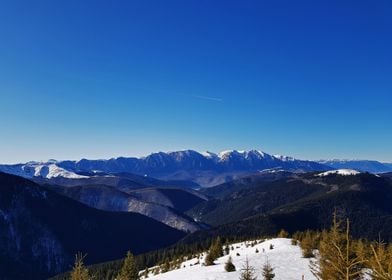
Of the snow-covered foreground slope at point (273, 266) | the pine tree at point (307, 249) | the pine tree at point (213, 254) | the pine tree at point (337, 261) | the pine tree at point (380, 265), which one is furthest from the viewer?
the pine tree at point (213, 254)

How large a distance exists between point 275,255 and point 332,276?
1287 inches

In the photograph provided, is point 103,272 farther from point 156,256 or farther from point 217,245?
point 217,245

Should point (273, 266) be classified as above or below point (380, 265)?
below

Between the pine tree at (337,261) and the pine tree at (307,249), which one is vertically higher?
the pine tree at (337,261)

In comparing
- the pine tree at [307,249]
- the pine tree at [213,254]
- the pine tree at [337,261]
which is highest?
the pine tree at [337,261]

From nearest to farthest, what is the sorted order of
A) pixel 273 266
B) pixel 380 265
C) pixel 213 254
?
1. pixel 380 265
2. pixel 273 266
3. pixel 213 254

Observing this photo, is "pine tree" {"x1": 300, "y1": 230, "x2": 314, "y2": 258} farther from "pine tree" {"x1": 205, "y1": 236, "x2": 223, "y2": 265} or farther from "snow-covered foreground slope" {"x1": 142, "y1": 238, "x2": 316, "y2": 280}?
"pine tree" {"x1": 205, "y1": 236, "x2": 223, "y2": 265}

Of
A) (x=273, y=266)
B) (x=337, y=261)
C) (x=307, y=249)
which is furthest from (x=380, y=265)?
(x=307, y=249)

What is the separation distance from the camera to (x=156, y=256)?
182000mm

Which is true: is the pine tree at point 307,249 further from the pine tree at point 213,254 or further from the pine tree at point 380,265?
the pine tree at point 380,265

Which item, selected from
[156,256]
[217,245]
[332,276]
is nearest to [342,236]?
[332,276]

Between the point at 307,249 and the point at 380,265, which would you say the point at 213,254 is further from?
the point at 380,265

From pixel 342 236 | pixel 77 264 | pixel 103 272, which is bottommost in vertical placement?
pixel 103 272

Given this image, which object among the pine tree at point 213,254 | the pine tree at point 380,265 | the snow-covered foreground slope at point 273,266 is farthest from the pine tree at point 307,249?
the pine tree at point 380,265
